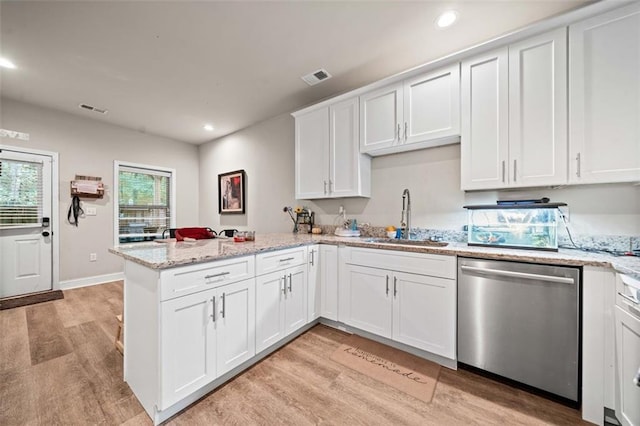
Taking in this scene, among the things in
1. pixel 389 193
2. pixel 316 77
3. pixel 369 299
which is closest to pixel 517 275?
pixel 369 299

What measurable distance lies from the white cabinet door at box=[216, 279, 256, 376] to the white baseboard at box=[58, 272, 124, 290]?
147 inches

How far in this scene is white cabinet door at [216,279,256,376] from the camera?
5.25ft

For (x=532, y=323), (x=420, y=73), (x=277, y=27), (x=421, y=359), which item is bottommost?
(x=421, y=359)

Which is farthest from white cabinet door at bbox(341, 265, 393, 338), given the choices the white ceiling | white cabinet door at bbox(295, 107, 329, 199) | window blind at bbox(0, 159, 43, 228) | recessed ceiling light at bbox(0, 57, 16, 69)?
window blind at bbox(0, 159, 43, 228)

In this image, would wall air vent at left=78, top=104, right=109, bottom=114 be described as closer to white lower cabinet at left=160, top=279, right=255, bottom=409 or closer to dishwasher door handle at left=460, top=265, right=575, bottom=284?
white lower cabinet at left=160, top=279, right=255, bottom=409

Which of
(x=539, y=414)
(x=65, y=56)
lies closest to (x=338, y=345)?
(x=539, y=414)

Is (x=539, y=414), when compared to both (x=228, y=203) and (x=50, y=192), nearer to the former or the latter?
(x=228, y=203)

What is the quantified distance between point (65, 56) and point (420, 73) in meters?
3.36

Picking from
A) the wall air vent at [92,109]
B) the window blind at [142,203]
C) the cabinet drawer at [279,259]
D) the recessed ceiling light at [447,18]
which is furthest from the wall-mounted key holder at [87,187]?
the recessed ceiling light at [447,18]

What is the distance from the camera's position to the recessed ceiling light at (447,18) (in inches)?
71.0

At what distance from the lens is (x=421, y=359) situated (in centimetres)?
198

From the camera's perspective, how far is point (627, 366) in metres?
1.21

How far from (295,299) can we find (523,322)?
1.67 meters

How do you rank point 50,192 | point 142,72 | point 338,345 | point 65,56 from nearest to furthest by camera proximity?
point 338,345, point 65,56, point 142,72, point 50,192
